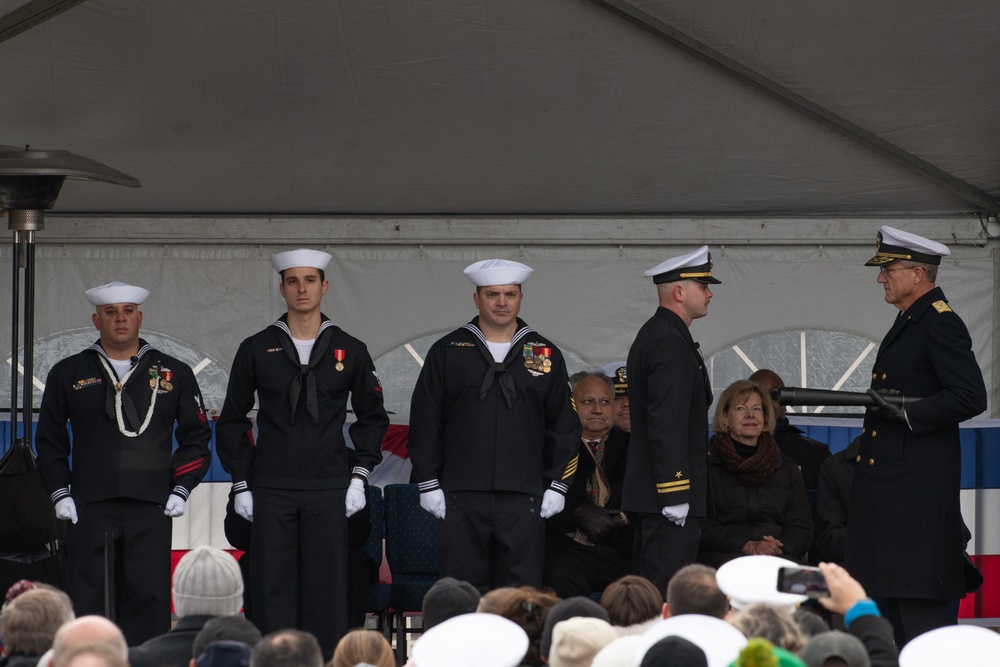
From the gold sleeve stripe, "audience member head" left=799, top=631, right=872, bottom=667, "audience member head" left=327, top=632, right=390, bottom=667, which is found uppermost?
the gold sleeve stripe

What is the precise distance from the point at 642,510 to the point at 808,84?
8.14 feet

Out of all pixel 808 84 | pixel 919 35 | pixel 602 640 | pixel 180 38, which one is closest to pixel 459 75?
pixel 180 38

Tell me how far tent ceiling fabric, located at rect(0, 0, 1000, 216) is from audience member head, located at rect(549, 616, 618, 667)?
3.86 metres

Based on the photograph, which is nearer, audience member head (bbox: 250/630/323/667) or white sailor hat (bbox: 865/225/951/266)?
audience member head (bbox: 250/630/323/667)

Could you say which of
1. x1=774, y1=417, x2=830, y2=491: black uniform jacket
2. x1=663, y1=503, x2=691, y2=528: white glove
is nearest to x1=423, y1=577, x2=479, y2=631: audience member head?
x1=663, y1=503, x2=691, y2=528: white glove

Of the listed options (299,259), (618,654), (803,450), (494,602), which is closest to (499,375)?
(299,259)

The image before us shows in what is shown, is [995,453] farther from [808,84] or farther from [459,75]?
[459,75]

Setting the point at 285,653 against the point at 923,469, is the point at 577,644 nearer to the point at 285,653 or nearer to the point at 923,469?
the point at 285,653

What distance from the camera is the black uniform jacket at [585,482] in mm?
6148

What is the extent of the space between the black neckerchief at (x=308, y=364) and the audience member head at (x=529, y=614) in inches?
92.7

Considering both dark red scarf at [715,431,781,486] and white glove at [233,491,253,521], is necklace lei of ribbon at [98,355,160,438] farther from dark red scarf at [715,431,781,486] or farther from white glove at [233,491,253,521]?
dark red scarf at [715,431,781,486]

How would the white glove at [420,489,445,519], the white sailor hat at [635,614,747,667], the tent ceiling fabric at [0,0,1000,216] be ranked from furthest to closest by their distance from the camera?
1. the tent ceiling fabric at [0,0,1000,216]
2. the white glove at [420,489,445,519]
3. the white sailor hat at [635,614,747,667]

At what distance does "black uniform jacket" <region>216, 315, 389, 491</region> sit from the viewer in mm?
5523

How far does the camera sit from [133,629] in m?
5.62
